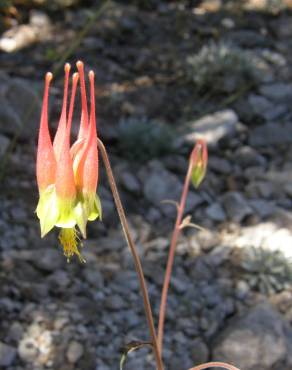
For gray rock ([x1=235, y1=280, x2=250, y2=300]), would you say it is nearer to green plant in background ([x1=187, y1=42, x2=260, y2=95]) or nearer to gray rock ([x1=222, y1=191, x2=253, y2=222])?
gray rock ([x1=222, y1=191, x2=253, y2=222])

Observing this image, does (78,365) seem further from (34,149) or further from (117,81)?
(117,81)

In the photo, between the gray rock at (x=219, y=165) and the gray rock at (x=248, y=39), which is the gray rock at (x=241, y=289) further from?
the gray rock at (x=248, y=39)

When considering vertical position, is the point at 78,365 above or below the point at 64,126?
below

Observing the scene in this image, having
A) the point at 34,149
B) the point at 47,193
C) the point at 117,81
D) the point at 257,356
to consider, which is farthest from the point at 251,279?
the point at 117,81

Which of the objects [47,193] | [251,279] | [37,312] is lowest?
[251,279]

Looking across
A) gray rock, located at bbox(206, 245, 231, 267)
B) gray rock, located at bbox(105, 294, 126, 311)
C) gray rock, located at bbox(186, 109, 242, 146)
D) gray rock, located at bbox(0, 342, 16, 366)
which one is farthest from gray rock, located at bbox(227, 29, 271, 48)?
gray rock, located at bbox(0, 342, 16, 366)

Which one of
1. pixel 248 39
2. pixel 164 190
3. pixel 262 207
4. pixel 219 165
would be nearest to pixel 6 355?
pixel 164 190
